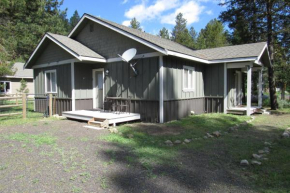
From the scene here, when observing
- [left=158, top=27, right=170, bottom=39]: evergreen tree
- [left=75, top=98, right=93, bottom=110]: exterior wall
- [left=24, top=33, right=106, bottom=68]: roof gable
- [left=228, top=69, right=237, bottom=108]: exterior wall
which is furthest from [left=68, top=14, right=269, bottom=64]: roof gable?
[left=158, top=27, right=170, bottom=39]: evergreen tree

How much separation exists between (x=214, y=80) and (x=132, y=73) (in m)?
4.76

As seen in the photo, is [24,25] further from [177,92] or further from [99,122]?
[177,92]

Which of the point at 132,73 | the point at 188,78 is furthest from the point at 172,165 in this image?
the point at 188,78

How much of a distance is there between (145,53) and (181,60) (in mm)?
1828

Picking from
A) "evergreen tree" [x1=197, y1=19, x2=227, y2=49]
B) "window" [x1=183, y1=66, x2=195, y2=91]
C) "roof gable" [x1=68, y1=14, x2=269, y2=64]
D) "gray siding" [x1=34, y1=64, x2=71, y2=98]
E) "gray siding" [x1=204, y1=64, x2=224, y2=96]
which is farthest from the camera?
"evergreen tree" [x1=197, y1=19, x2=227, y2=49]

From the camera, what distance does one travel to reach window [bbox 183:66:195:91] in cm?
960

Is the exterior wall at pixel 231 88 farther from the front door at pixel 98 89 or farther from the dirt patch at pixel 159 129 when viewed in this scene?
the front door at pixel 98 89

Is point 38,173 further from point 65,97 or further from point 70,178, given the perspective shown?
point 65,97

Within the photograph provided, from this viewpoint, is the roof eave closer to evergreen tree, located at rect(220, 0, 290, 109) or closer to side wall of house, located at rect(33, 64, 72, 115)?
side wall of house, located at rect(33, 64, 72, 115)

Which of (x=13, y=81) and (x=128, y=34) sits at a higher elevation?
(x=128, y=34)

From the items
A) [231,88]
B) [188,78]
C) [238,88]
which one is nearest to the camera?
[188,78]

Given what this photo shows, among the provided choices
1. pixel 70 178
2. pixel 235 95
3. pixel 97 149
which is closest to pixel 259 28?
pixel 235 95

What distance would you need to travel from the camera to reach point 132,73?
29.2 feet

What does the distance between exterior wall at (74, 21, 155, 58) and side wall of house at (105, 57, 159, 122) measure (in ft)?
1.81
